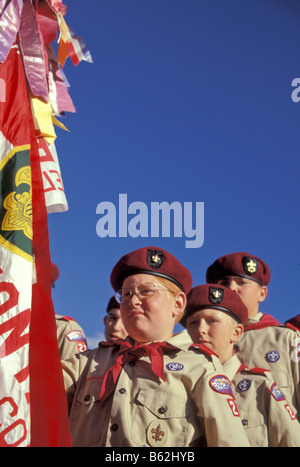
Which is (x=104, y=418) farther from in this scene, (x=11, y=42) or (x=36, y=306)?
(x=11, y=42)

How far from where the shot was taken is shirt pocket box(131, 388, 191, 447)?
11.4ft

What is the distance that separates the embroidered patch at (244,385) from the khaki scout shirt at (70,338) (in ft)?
4.89

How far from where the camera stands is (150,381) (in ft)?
12.0

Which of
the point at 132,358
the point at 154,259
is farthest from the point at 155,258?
the point at 132,358

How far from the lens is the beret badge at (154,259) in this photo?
13.2ft

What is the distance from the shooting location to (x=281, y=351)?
543cm

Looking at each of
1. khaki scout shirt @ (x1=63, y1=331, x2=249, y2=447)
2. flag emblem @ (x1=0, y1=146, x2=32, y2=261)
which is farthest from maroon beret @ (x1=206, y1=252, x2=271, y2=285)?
flag emblem @ (x1=0, y1=146, x2=32, y2=261)

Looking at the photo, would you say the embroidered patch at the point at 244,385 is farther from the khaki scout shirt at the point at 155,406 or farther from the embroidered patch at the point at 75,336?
the embroidered patch at the point at 75,336

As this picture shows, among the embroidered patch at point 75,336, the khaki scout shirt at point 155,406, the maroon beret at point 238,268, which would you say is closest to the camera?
the khaki scout shirt at point 155,406

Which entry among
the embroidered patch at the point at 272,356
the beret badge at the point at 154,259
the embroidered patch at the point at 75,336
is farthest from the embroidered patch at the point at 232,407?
the embroidered patch at the point at 75,336

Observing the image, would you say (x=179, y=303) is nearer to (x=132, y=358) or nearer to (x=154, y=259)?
(x=154, y=259)
